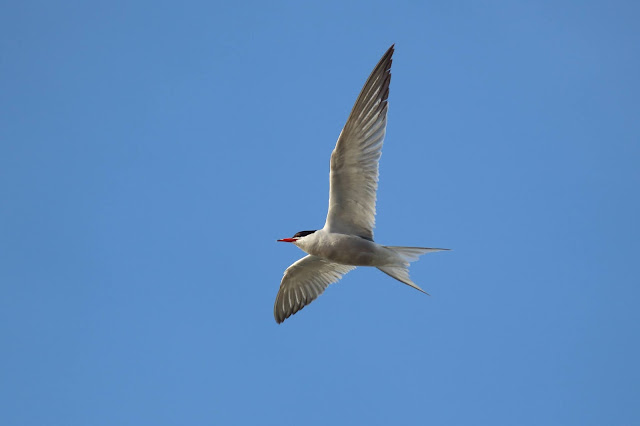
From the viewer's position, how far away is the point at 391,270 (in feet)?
29.0

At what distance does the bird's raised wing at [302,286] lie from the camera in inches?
413

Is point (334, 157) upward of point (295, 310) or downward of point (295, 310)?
upward

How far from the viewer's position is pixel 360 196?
351 inches

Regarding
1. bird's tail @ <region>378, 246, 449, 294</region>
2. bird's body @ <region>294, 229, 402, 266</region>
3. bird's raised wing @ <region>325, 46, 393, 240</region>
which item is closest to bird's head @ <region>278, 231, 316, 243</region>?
bird's body @ <region>294, 229, 402, 266</region>

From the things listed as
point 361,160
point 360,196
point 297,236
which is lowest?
point 297,236

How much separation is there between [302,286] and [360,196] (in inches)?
87.3

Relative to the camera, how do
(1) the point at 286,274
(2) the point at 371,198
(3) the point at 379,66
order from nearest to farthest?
(3) the point at 379,66, (2) the point at 371,198, (1) the point at 286,274

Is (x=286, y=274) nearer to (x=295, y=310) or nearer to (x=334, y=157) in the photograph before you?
(x=295, y=310)

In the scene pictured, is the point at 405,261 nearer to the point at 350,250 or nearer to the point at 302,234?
the point at 350,250

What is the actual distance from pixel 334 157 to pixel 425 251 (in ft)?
4.86

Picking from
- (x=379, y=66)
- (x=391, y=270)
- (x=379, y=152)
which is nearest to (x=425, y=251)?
(x=391, y=270)

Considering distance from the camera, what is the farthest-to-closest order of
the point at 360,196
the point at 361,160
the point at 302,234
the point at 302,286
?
the point at 302,286 < the point at 302,234 < the point at 360,196 < the point at 361,160

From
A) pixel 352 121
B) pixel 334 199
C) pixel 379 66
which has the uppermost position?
pixel 379 66

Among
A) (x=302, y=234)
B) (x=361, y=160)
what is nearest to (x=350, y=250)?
(x=302, y=234)
